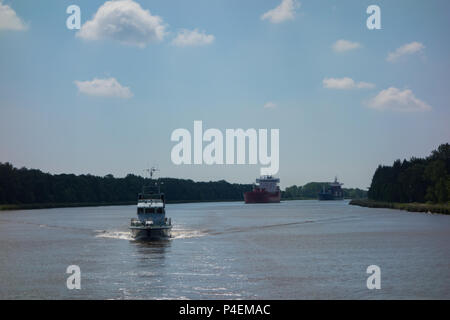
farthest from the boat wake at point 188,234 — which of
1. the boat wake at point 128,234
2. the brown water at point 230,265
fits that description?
the brown water at point 230,265

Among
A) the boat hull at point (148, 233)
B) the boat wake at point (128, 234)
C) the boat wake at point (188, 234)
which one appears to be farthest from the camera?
the boat wake at point (188, 234)

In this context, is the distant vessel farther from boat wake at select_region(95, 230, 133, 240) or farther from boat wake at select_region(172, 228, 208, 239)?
boat wake at select_region(172, 228, 208, 239)

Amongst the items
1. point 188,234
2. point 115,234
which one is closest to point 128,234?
point 115,234

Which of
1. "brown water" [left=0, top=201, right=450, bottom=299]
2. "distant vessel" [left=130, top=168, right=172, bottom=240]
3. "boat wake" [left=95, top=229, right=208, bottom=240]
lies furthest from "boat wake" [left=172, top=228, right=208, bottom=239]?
"distant vessel" [left=130, top=168, right=172, bottom=240]

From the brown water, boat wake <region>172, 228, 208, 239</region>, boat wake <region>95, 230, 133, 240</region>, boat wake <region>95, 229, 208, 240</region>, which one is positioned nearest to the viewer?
the brown water

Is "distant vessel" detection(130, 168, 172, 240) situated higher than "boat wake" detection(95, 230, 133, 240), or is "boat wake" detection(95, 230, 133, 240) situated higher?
"distant vessel" detection(130, 168, 172, 240)

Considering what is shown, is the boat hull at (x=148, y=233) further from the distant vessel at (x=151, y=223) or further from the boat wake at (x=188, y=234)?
the boat wake at (x=188, y=234)

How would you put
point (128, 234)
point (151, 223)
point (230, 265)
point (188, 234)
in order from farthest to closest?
point (188, 234) < point (128, 234) < point (151, 223) < point (230, 265)

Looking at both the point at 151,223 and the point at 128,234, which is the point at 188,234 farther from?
the point at 151,223

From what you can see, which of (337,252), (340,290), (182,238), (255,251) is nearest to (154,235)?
(182,238)

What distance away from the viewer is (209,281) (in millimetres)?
48562

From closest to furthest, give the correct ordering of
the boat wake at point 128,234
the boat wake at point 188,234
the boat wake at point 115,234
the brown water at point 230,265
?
the brown water at point 230,265
the boat wake at point 115,234
the boat wake at point 128,234
the boat wake at point 188,234
